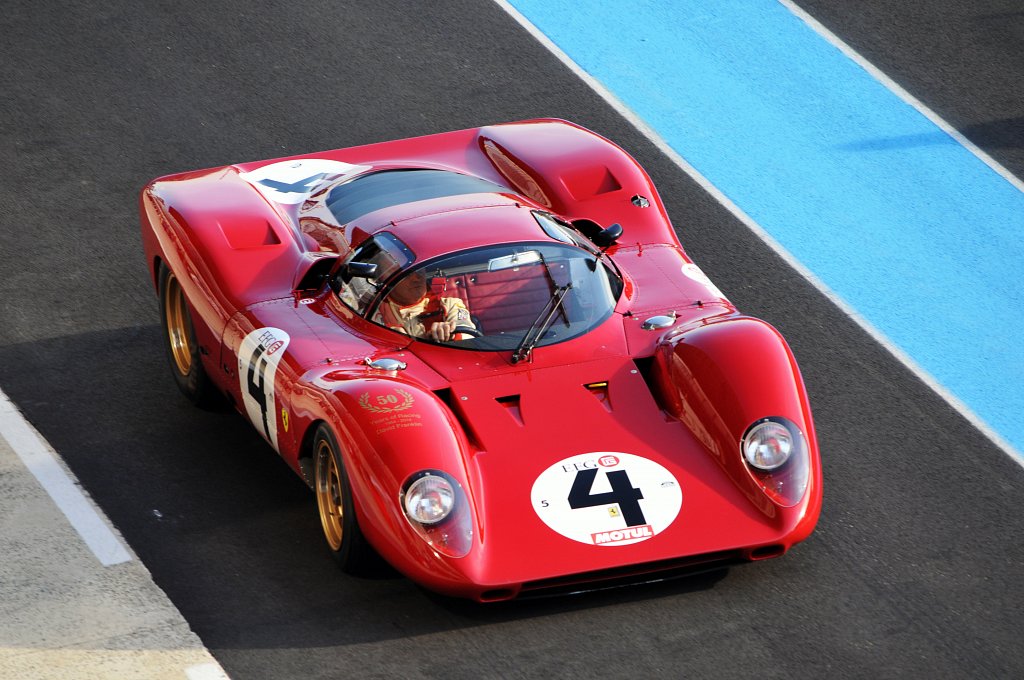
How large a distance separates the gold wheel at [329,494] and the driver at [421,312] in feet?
2.64

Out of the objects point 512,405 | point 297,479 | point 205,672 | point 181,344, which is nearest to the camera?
point 205,672

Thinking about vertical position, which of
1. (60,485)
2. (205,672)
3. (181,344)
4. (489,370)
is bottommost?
(60,485)

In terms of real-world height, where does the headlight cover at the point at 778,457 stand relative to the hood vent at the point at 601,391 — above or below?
above

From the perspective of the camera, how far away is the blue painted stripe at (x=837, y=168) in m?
9.80

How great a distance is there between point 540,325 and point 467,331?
35 centimetres

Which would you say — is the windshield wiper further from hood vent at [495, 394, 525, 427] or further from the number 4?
the number 4

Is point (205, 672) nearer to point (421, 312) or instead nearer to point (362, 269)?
point (421, 312)

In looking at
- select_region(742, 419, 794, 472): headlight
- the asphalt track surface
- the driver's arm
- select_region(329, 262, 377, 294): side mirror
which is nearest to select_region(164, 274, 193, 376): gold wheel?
the asphalt track surface

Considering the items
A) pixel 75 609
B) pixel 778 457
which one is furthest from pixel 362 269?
pixel 778 457

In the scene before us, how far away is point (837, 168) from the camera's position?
1150cm

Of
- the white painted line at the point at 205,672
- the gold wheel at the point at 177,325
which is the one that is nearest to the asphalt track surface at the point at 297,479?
the white painted line at the point at 205,672

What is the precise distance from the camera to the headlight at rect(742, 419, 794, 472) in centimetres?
708

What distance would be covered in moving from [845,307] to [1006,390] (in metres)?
1.18

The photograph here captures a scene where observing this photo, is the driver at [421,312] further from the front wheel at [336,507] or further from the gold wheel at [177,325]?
the gold wheel at [177,325]
